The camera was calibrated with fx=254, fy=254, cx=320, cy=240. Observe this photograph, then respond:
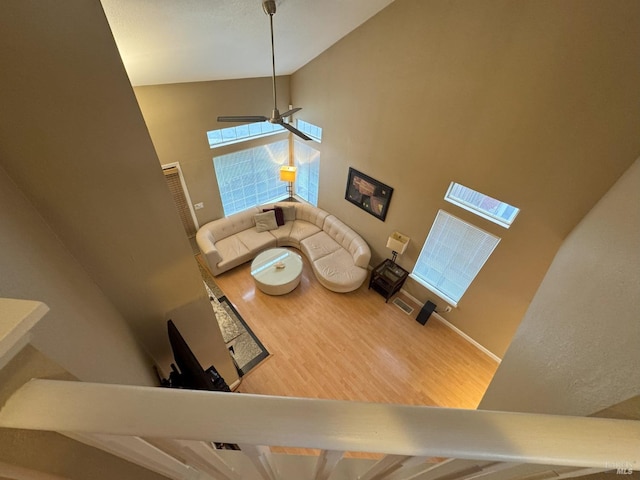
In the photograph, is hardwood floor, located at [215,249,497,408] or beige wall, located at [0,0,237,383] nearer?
beige wall, located at [0,0,237,383]

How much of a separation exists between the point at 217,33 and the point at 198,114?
206cm

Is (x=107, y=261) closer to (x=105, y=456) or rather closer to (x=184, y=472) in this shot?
(x=105, y=456)

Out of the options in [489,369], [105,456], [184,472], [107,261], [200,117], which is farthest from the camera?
[200,117]

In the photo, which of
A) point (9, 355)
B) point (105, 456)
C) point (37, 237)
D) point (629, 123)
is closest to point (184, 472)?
point (105, 456)

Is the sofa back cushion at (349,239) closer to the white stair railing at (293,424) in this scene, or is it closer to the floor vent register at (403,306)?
the floor vent register at (403,306)

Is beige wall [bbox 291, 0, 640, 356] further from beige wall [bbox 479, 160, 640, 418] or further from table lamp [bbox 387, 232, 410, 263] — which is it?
beige wall [bbox 479, 160, 640, 418]

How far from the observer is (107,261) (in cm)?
147

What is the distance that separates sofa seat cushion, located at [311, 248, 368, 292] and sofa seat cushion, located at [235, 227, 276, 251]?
1154 millimetres

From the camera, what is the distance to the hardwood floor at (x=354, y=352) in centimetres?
367

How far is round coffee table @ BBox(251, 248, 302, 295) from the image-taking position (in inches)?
187

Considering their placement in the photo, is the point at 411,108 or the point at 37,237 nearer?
the point at 37,237

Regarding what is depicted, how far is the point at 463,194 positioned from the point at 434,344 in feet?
8.16

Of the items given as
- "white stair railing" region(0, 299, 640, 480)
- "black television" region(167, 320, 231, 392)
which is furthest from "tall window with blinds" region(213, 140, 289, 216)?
"white stair railing" region(0, 299, 640, 480)

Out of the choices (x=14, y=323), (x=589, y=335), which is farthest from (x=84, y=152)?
(x=589, y=335)
